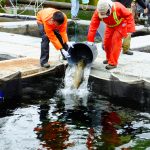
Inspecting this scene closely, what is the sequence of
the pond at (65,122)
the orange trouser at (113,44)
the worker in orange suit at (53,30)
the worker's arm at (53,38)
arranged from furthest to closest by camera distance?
1. the orange trouser at (113,44)
2. the worker's arm at (53,38)
3. the worker in orange suit at (53,30)
4. the pond at (65,122)

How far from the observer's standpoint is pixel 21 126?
808cm

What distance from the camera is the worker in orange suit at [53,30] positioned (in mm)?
9758

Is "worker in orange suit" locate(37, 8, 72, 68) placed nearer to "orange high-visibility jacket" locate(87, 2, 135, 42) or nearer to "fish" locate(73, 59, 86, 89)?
"fish" locate(73, 59, 86, 89)

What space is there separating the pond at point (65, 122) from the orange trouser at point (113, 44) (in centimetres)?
87

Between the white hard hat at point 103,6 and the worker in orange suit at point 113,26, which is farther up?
the white hard hat at point 103,6

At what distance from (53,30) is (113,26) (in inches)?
47.0

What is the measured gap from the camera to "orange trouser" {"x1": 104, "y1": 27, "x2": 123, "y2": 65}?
10172 millimetres

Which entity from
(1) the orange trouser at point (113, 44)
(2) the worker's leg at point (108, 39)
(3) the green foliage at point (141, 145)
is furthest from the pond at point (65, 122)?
(2) the worker's leg at point (108, 39)

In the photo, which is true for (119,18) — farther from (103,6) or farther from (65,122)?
(65,122)

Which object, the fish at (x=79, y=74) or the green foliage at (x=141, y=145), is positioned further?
the fish at (x=79, y=74)

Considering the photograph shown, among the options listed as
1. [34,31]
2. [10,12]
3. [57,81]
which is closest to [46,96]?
[57,81]

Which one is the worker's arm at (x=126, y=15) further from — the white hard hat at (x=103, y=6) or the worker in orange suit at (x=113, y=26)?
the white hard hat at (x=103, y=6)

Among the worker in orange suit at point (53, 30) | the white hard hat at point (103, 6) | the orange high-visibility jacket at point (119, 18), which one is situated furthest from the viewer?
the orange high-visibility jacket at point (119, 18)

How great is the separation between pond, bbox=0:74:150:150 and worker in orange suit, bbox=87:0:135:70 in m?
0.97
